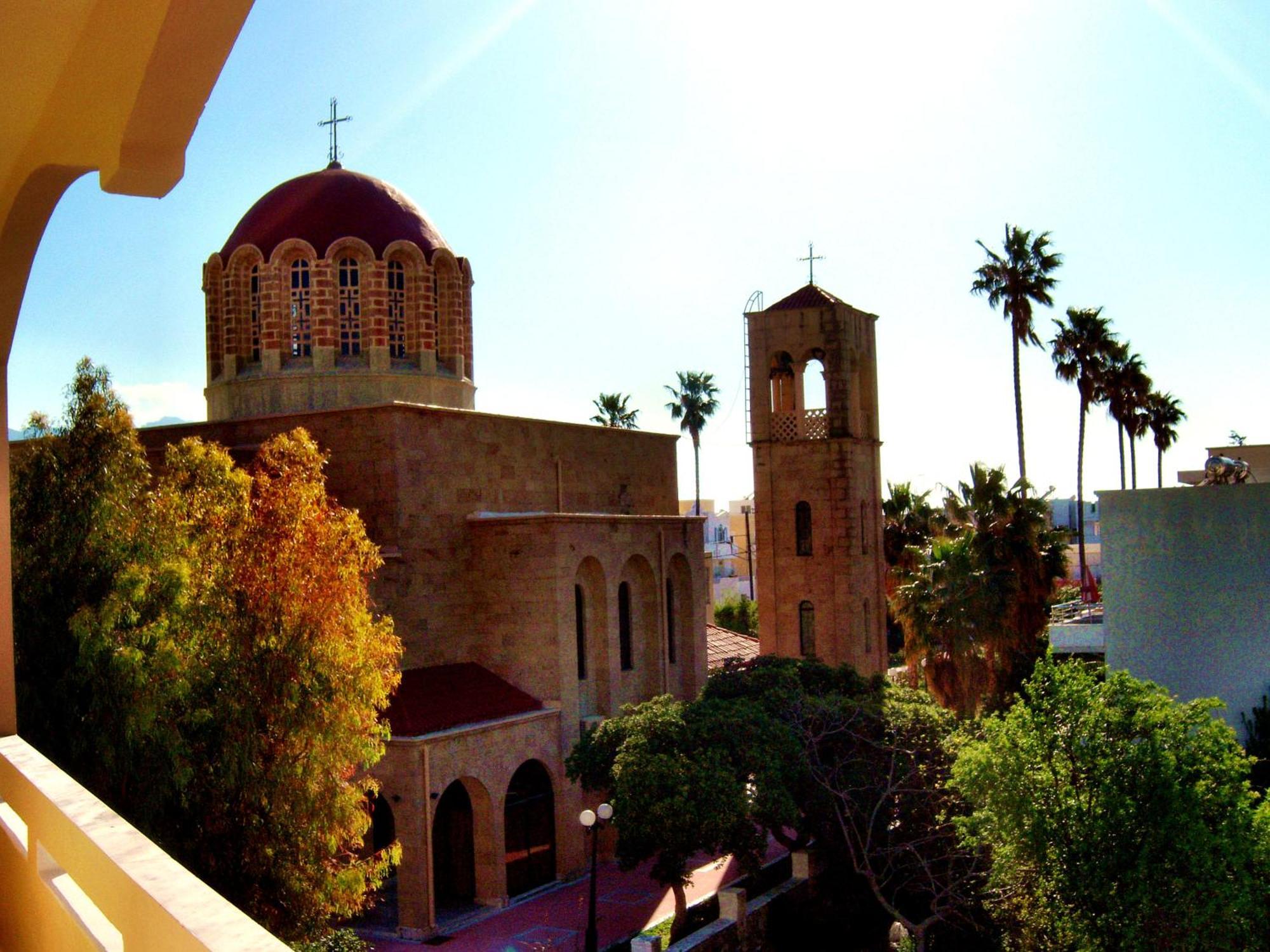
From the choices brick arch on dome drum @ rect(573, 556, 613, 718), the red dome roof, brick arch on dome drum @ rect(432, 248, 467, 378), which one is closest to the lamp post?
brick arch on dome drum @ rect(573, 556, 613, 718)

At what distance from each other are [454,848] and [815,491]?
13.9m

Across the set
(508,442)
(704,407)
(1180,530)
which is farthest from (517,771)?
(704,407)

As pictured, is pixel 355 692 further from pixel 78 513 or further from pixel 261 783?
pixel 78 513

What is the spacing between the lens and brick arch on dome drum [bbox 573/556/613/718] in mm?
22234

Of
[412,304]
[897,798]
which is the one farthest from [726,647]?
[897,798]

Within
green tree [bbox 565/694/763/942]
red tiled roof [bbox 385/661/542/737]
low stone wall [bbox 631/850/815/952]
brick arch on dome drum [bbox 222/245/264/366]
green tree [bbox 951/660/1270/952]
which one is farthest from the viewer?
brick arch on dome drum [bbox 222/245/264/366]

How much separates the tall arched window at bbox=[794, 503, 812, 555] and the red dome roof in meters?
11.5

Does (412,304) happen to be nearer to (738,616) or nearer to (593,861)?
(593,861)

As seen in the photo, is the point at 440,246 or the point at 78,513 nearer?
the point at 78,513

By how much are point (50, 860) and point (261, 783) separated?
30.0 ft

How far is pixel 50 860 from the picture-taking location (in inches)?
122

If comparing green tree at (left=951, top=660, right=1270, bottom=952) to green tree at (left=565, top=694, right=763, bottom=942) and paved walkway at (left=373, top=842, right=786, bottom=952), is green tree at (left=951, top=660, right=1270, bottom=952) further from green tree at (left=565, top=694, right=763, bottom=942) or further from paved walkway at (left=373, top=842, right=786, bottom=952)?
paved walkway at (left=373, top=842, right=786, bottom=952)

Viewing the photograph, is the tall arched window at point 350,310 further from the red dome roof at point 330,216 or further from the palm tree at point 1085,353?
the palm tree at point 1085,353

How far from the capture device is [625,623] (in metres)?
23.7
